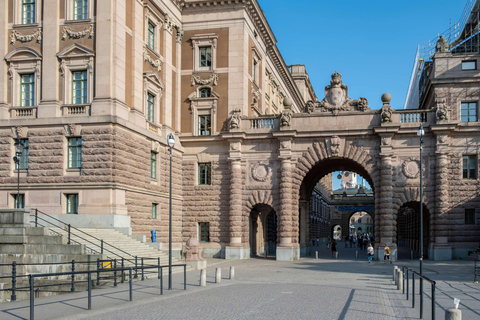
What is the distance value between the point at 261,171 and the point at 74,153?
48.7ft

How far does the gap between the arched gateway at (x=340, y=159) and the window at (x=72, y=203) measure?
13.2 metres

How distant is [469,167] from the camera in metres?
40.1

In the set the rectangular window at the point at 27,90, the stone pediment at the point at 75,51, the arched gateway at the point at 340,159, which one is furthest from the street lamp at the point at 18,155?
the arched gateway at the point at 340,159

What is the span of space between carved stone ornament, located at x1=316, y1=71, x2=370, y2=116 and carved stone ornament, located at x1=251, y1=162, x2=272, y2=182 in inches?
230

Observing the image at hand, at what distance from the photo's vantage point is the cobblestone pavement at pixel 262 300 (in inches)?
608

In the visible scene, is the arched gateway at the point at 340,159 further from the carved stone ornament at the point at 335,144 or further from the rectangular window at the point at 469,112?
the rectangular window at the point at 469,112

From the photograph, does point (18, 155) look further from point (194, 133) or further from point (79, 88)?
point (194, 133)

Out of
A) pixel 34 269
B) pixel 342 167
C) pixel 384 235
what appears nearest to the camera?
pixel 34 269

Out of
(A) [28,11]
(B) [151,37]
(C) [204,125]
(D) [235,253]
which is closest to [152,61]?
(B) [151,37]

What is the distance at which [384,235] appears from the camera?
131 ft

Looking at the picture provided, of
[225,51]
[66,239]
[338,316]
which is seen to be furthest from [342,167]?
[338,316]

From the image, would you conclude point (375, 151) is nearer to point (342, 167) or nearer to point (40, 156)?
point (342, 167)

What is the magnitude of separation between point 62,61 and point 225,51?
13971 mm

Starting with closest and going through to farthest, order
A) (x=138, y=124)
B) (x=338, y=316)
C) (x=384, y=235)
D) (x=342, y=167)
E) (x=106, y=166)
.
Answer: (x=338, y=316) → (x=106, y=166) → (x=138, y=124) → (x=384, y=235) → (x=342, y=167)
